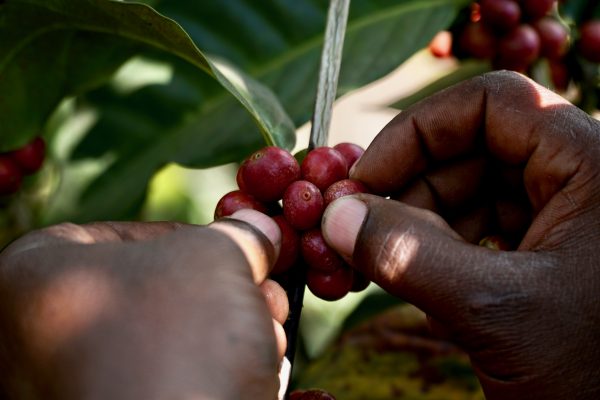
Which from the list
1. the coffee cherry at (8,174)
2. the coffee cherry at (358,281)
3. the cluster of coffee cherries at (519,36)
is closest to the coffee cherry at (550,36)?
the cluster of coffee cherries at (519,36)

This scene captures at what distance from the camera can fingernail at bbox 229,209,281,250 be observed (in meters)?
1.20

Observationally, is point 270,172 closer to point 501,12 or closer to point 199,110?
point 199,110

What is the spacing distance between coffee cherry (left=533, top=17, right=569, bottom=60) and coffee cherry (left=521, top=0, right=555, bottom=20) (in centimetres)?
2

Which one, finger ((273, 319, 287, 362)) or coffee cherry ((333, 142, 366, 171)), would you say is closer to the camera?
finger ((273, 319, 287, 362))

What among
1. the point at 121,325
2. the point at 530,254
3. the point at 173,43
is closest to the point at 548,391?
the point at 530,254

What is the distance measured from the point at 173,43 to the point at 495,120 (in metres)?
0.58

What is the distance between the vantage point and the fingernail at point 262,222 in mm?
1202

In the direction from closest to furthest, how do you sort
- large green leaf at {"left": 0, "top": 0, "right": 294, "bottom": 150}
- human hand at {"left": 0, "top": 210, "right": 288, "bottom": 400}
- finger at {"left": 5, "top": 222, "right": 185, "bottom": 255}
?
human hand at {"left": 0, "top": 210, "right": 288, "bottom": 400}
finger at {"left": 5, "top": 222, "right": 185, "bottom": 255}
large green leaf at {"left": 0, "top": 0, "right": 294, "bottom": 150}

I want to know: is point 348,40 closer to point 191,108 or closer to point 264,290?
point 191,108

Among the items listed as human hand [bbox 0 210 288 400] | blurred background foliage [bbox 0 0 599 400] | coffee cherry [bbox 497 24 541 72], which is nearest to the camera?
human hand [bbox 0 210 288 400]

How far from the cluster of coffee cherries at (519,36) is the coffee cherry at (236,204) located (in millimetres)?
1059

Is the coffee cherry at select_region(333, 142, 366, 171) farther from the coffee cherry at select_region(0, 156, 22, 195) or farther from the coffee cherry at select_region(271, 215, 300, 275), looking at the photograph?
the coffee cherry at select_region(0, 156, 22, 195)

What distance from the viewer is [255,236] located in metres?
1.14

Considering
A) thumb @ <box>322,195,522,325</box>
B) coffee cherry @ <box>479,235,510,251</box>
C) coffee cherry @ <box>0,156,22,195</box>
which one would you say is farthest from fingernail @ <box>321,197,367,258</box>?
coffee cherry @ <box>0,156,22,195</box>
